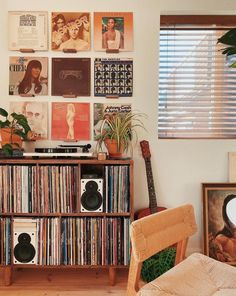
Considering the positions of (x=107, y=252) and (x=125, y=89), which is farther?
(x=125, y=89)

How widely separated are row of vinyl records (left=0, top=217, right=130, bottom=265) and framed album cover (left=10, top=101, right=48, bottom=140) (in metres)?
0.70

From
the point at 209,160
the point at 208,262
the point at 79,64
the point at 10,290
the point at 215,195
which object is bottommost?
the point at 10,290

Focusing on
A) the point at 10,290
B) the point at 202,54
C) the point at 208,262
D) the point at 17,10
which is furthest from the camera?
the point at 202,54

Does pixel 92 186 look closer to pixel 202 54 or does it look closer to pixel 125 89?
pixel 125 89

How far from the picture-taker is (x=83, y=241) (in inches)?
74.7

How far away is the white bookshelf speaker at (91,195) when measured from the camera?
1875 mm

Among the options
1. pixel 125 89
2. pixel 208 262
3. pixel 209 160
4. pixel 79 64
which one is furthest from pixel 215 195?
pixel 79 64

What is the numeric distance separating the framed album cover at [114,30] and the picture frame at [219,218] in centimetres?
126

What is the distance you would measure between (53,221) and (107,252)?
422 millimetres

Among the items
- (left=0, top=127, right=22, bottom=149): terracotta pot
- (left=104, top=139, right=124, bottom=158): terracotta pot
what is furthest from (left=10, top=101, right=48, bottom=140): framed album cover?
(left=104, top=139, right=124, bottom=158): terracotta pot

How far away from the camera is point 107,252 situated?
1896 mm

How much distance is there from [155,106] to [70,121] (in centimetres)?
68

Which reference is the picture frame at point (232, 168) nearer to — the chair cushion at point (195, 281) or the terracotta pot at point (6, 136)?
the chair cushion at point (195, 281)

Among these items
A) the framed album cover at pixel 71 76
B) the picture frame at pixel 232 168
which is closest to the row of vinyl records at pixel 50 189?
the framed album cover at pixel 71 76
